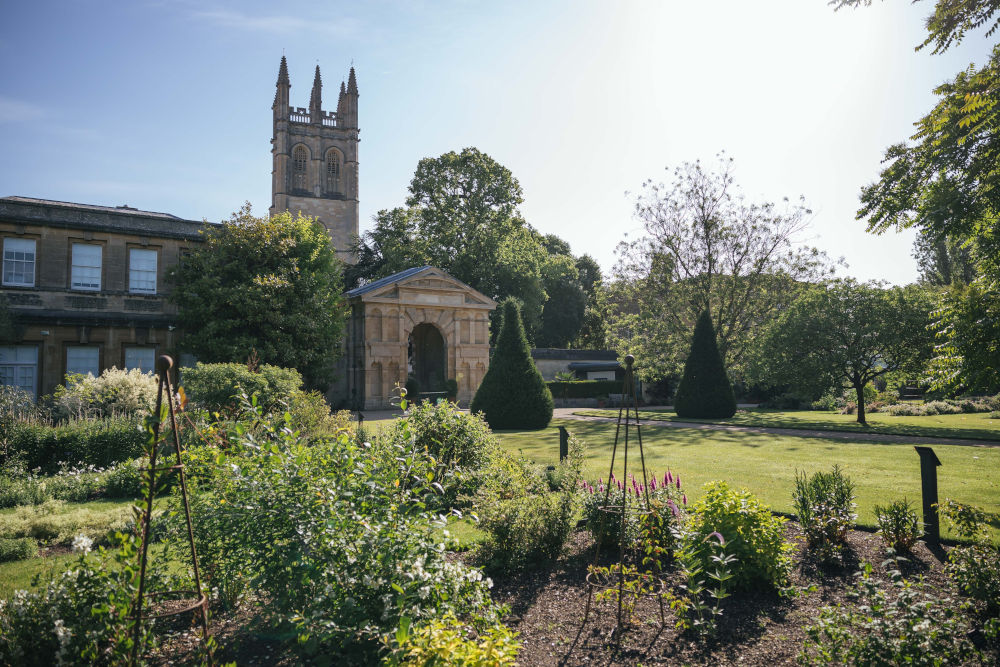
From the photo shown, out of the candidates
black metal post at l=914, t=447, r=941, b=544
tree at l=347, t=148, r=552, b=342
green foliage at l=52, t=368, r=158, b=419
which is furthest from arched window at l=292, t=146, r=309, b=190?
black metal post at l=914, t=447, r=941, b=544

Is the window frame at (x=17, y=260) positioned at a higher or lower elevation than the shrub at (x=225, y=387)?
higher

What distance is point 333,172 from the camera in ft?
194

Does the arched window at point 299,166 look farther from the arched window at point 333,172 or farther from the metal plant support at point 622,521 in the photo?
the metal plant support at point 622,521

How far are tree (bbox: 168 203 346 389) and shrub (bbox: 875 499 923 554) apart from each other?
63.5 ft

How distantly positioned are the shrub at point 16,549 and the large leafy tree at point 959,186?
10633mm

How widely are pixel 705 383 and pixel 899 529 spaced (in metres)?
17.7

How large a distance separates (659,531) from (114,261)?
2375 cm

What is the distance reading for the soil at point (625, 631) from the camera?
148 inches

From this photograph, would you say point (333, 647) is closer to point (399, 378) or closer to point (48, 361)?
point (48, 361)

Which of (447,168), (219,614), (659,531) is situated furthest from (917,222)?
(447,168)

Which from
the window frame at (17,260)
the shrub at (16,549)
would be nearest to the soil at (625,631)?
the shrub at (16,549)

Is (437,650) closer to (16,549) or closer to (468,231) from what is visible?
(16,549)

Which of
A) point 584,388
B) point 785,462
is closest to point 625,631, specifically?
point 785,462

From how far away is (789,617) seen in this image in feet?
14.3
